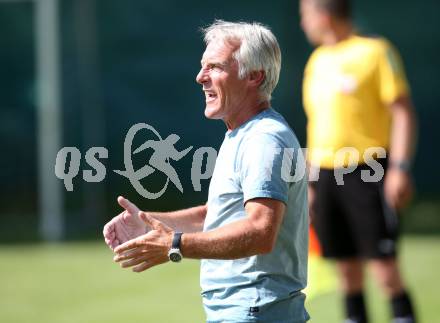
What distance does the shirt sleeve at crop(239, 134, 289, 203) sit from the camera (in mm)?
3994

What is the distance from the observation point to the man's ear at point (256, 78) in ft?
14.2

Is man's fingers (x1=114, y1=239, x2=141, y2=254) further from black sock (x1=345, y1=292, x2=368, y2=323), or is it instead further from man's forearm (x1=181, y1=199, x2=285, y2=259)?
black sock (x1=345, y1=292, x2=368, y2=323)

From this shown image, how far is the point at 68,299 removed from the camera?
31.4 ft

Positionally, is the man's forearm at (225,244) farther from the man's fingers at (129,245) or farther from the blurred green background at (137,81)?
the blurred green background at (137,81)

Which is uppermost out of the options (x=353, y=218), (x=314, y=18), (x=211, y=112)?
(x=314, y=18)

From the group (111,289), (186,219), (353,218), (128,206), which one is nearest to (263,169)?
(128,206)

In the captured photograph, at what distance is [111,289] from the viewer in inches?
399

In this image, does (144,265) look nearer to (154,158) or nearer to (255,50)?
(255,50)

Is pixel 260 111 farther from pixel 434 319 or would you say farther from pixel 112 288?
pixel 112 288

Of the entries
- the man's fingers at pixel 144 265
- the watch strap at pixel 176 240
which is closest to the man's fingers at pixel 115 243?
the man's fingers at pixel 144 265

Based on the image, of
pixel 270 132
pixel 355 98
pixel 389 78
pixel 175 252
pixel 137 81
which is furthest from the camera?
pixel 137 81

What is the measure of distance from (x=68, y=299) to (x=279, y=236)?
565 cm

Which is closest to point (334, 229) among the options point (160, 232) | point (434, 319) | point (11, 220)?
point (434, 319)

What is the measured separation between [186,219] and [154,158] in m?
5.06
